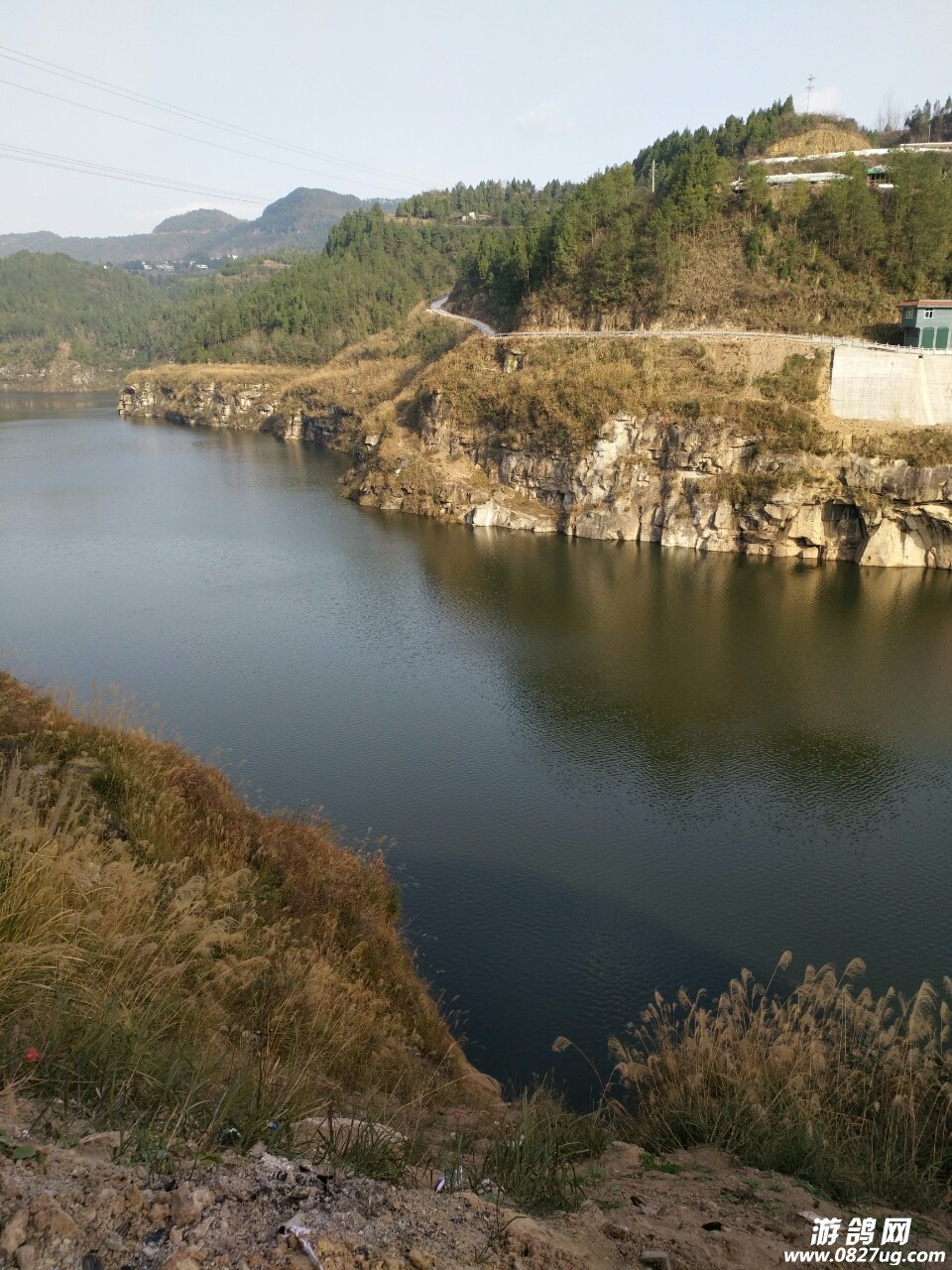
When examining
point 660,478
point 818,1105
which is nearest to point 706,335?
point 660,478

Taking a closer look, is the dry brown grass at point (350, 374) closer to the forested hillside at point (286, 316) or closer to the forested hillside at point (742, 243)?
the forested hillside at point (286, 316)

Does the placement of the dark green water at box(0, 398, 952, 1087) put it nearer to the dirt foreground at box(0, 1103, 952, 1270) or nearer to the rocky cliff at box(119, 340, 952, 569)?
the rocky cliff at box(119, 340, 952, 569)

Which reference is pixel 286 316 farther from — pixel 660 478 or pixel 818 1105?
pixel 818 1105

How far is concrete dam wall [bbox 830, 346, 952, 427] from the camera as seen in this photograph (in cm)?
3750

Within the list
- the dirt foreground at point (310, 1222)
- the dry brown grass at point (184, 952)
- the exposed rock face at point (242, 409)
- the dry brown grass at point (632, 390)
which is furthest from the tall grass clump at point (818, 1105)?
the exposed rock face at point (242, 409)

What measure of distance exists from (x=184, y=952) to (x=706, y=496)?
35.3m

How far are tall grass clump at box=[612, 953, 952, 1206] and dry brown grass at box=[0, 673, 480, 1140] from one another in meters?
2.01

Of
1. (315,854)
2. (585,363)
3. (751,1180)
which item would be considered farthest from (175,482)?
(751,1180)

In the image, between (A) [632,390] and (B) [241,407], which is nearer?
(A) [632,390]

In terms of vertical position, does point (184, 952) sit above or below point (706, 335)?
below

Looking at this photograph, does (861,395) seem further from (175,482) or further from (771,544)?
(175,482)

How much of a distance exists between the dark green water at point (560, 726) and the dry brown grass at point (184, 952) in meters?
2.57

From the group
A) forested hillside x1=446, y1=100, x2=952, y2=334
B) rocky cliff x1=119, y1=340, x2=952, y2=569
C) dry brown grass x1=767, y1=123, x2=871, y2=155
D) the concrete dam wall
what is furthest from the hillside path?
dry brown grass x1=767, y1=123, x2=871, y2=155

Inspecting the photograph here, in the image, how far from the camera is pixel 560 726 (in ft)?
67.9
